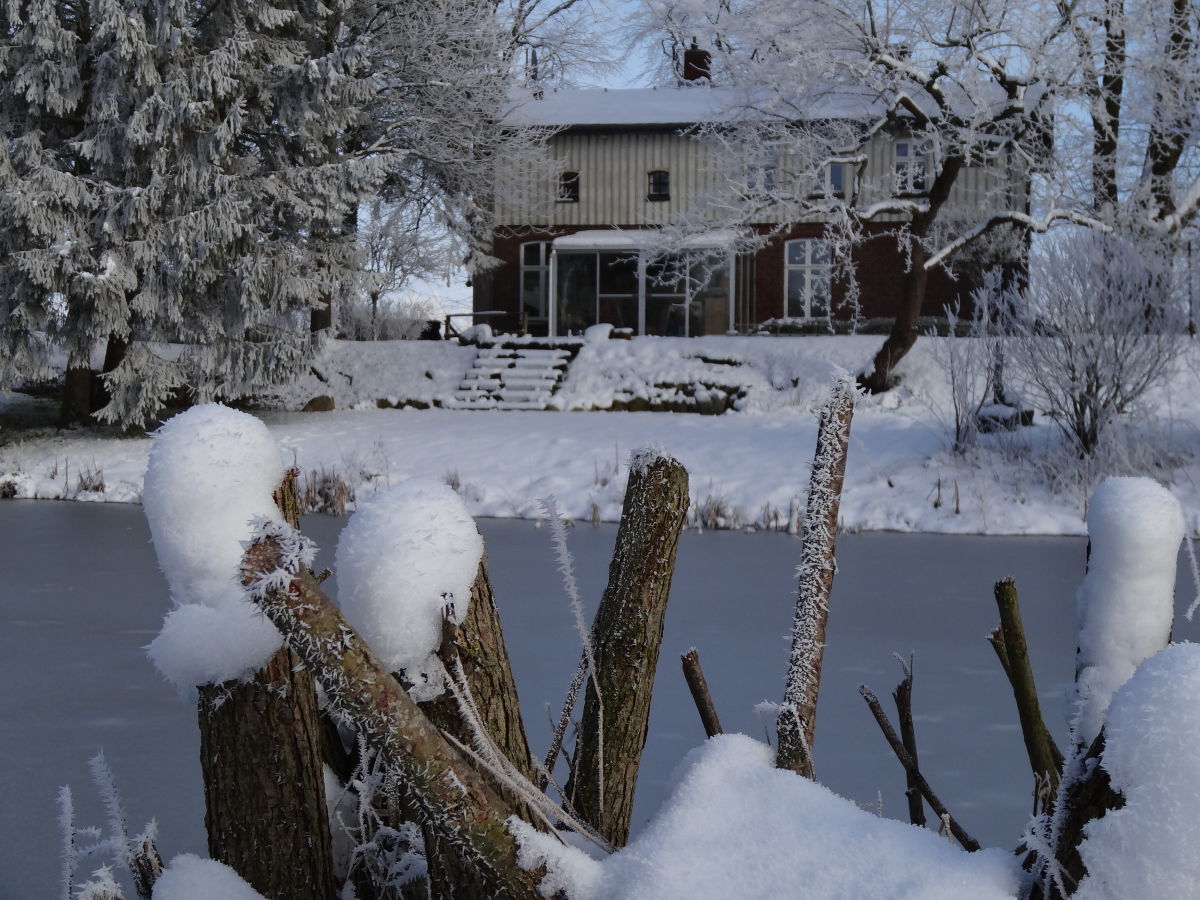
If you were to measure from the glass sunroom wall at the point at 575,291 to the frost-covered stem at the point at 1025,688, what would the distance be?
76.9 ft

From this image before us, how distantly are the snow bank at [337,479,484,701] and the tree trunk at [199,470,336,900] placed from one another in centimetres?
18

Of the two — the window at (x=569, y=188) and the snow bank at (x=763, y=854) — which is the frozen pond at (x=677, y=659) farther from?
→ the window at (x=569, y=188)

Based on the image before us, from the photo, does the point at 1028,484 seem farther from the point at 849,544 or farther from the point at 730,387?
the point at 730,387

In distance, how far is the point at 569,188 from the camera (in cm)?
2616

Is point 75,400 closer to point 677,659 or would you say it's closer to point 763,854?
point 677,659

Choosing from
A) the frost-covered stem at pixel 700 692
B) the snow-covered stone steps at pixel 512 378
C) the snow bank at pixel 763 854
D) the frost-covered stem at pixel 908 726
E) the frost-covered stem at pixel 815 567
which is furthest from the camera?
the snow-covered stone steps at pixel 512 378

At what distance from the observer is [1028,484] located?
37.4 feet

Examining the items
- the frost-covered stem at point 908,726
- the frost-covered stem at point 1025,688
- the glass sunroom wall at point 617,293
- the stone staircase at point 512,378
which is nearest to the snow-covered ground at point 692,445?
the stone staircase at point 512,378

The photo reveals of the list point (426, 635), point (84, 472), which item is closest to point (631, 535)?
point (426, 635)

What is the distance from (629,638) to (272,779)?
516 mm

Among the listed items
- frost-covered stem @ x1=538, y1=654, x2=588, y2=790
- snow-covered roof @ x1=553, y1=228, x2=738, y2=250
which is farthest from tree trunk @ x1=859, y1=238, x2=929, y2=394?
frost-covered stem @ x1=538, y1=654, x2=588, y2=790

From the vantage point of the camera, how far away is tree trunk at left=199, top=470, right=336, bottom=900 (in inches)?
59.9

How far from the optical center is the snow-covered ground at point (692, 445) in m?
11.1

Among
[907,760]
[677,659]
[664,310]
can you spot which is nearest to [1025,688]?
[907,760]
